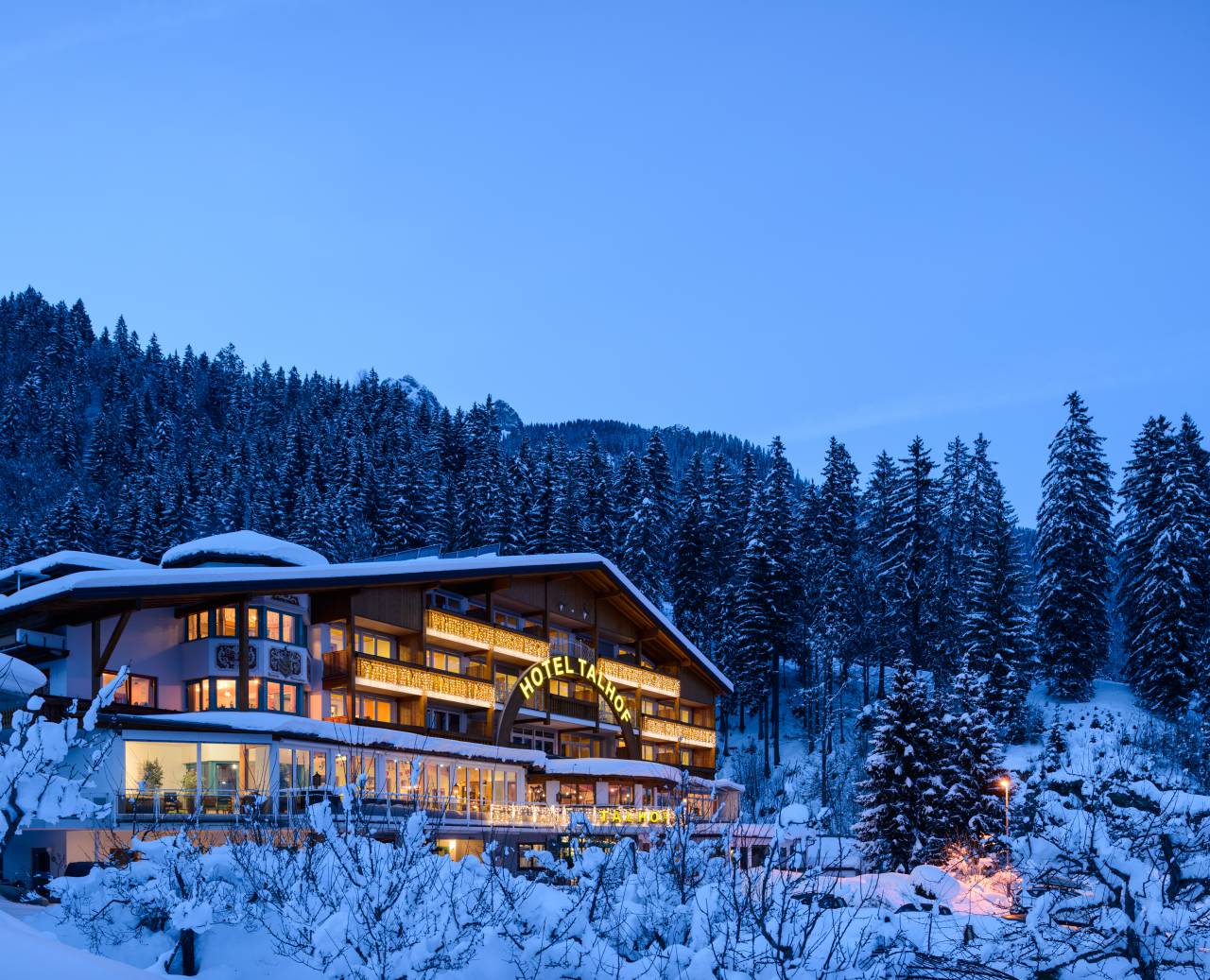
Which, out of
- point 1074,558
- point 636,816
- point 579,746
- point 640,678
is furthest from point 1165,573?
point 636,816

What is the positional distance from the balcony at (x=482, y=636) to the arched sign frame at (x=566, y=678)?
66 centimetres

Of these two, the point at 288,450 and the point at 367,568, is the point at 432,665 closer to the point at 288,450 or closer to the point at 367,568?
the point at 367,568

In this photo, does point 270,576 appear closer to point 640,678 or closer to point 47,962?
point 640,678

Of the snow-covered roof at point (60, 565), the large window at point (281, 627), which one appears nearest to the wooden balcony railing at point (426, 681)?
the large window at point (281, 627)

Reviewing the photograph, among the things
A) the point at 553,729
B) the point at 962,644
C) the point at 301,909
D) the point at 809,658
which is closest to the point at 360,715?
the point at 553,729

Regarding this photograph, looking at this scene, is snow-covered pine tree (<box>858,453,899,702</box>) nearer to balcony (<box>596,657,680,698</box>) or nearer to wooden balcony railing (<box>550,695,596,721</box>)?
balcony (<box>596,657,680,698</box>)

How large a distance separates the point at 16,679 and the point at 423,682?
24.6 m

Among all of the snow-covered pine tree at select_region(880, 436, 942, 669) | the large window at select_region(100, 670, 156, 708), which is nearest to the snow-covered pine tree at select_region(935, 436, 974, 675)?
the snow-covered pine tree at select_region(880, 436, 942, 669)

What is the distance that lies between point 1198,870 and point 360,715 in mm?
33687

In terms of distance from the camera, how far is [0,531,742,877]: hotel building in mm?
31750

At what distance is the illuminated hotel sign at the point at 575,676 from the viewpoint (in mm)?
47250

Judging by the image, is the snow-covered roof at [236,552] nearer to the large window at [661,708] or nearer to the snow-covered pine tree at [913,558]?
the large window at [661,708]

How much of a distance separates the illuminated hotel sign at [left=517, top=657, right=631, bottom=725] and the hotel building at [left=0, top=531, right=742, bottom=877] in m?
0.11

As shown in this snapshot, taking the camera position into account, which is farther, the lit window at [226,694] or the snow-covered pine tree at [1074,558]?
the snow-covered pine tree at [1074,558]
